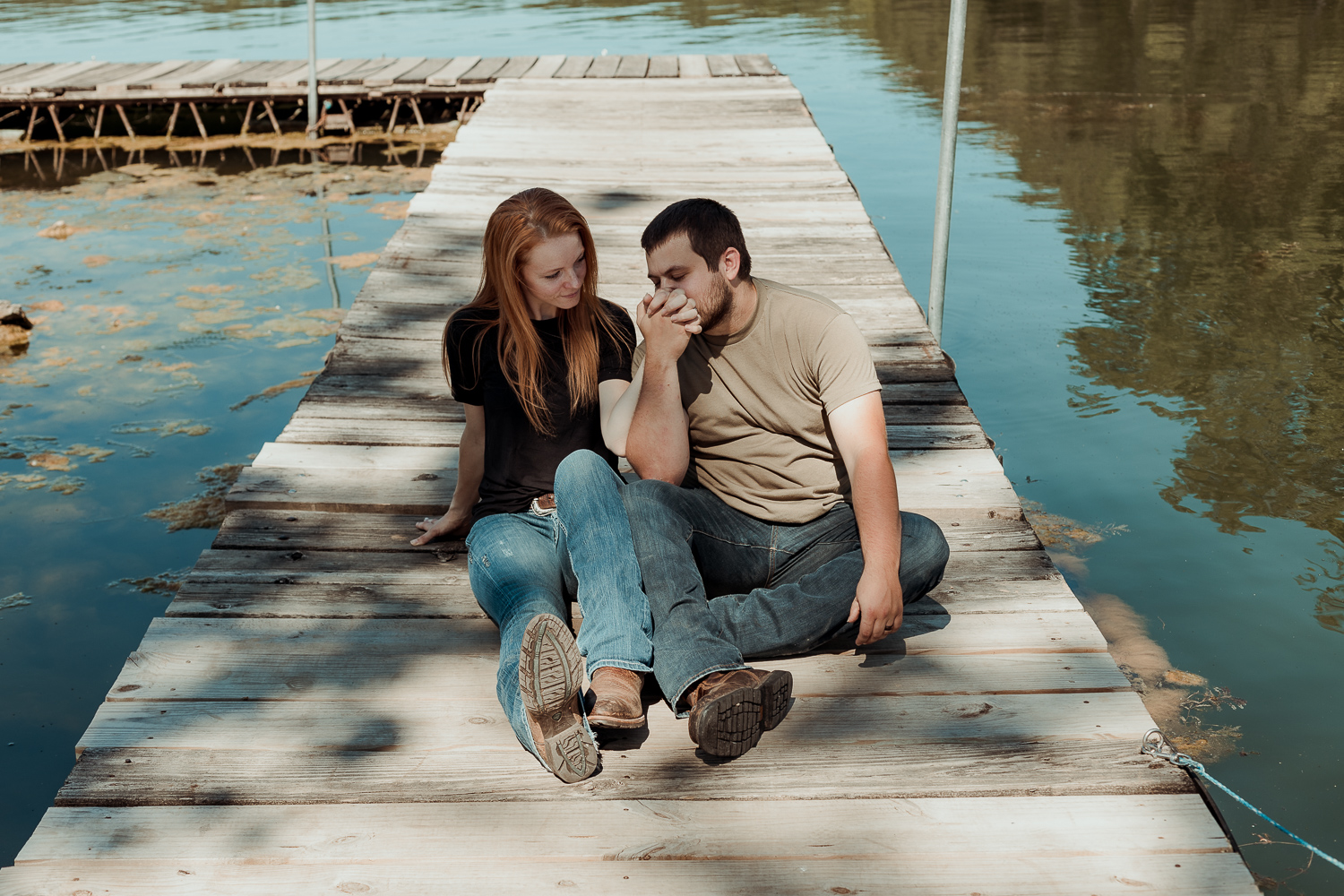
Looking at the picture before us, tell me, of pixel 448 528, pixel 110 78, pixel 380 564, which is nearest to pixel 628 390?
pixel 448 528

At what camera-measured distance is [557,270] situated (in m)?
3.07

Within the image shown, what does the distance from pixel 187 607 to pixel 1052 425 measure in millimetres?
5382

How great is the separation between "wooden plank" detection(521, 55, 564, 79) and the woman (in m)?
8.83

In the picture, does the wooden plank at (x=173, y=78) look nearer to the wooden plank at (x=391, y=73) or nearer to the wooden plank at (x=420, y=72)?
the wooden plank at (x=391, y=73)

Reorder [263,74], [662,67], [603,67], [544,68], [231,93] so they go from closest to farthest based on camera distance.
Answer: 1. [662,67]
2. [603,67]
3. [544,68]
4. [231,93]
5. [263,74]

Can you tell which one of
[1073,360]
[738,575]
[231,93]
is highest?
[231,93]

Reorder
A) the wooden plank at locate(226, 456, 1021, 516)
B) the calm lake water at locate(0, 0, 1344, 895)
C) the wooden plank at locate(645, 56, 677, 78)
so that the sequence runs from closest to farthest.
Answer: the wooden plank at locate(226, 456, 1021, 516), the calm lake water at locate(0, 0, 1344, 895), the wooden plank at locate(645, 56, 677, 78)

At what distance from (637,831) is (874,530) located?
0.94 metres

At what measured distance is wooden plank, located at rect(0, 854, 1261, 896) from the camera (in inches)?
86.2

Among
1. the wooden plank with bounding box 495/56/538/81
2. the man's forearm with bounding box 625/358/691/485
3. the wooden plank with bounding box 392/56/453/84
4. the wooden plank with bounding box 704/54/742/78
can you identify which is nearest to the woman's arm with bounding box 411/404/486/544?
the man's forearm with bounding box 625/358/691/485

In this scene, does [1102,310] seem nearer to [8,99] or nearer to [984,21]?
[8,99]

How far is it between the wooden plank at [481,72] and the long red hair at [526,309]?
35.6 ft

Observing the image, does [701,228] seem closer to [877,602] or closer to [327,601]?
[877,602]

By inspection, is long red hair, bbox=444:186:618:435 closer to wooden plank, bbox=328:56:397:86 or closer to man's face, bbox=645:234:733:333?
man's face, bbox=645:234:733:333
